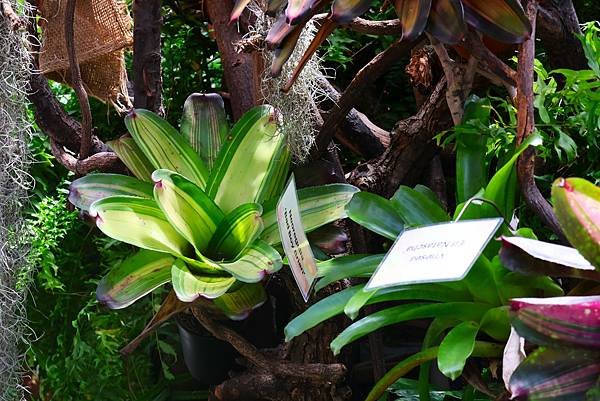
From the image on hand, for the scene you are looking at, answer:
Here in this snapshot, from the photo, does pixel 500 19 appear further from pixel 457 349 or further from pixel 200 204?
pixel 200 204

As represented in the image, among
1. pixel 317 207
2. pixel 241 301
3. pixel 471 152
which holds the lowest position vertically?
pixel 241 301

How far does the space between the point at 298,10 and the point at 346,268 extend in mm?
371

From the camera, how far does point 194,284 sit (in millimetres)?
1100

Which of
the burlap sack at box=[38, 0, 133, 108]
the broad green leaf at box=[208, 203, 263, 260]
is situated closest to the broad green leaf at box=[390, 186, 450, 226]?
the broad green leaf at box=[208, 203, 263, 260]

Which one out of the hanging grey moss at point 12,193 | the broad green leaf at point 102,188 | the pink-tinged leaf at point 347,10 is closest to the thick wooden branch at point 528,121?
the pink-tinged leaf at point 347,10

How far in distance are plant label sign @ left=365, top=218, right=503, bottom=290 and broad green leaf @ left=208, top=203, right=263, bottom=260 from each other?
1.04ft

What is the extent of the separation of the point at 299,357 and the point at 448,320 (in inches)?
13.6

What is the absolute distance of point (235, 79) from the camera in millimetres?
1485

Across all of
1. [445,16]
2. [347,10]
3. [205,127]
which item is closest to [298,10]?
[347,10]

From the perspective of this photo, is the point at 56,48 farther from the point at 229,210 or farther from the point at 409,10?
the point at 409,10

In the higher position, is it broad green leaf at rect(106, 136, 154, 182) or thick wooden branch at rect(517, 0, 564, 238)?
thick wooden branch at rect(517, 0, 564, 238)

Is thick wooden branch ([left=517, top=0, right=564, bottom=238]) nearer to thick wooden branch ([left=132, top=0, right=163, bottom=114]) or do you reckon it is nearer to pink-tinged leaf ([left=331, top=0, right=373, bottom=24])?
pink-tinged leaf ([left=331, top=0, right=373, bottom=24])

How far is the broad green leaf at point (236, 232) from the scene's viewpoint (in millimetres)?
1167

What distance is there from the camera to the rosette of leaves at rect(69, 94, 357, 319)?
1144 millimetres
